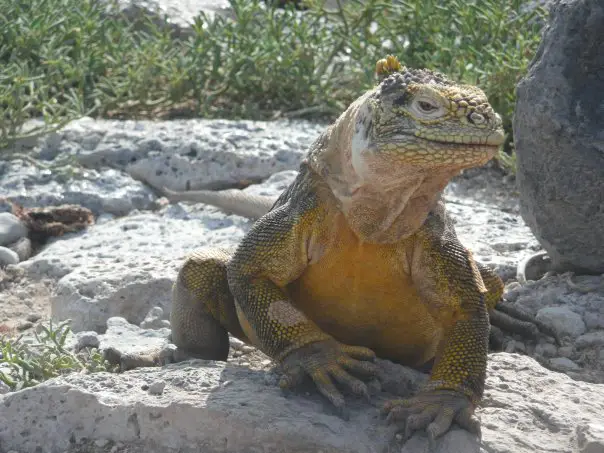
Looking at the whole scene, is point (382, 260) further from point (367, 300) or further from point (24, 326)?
point (24, 326)

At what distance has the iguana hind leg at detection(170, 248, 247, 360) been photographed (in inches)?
217

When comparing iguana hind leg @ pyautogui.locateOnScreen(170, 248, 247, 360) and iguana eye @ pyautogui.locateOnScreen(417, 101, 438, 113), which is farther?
iguana hind leg @ pyautogui.locateOnScreen(170, 248, 247, 360)

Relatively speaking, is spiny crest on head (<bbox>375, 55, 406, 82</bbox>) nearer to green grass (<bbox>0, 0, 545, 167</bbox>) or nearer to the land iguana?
the land iguana

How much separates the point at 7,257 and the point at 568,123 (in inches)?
143

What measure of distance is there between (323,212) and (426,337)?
86cm

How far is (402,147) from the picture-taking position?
4.24m

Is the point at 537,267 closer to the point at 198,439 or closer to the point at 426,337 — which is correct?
the point at 426,337

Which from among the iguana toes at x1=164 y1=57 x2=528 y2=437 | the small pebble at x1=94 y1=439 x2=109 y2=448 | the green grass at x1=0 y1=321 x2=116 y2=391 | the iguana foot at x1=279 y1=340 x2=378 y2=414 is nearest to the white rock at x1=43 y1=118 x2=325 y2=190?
the green grass at x1=0 y1=321 x2=116 y2=391

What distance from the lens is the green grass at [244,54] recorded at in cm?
924

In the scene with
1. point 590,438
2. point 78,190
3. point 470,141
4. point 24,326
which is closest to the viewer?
point 470,141

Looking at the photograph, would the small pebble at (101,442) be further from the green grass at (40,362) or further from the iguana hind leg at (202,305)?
the iguana hind leg at (202,305)

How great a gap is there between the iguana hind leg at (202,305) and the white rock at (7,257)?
87.1 inches

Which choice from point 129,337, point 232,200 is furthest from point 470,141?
point 232,200

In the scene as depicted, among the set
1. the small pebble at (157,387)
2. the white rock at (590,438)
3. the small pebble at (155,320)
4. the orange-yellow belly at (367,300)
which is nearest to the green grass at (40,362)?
the small pebble at (155,320)
